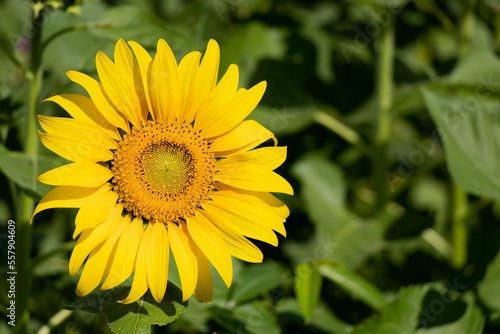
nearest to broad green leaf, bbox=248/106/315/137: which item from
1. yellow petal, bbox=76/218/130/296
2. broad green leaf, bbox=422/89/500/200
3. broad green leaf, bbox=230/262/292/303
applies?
broad green leaf, bbox=422/89/500/200

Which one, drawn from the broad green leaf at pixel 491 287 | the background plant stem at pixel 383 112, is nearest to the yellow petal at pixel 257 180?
the broad green leaf at pixel 491 287

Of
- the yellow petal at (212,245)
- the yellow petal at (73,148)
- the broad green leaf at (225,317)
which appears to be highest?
the yellow petal at (73,148)

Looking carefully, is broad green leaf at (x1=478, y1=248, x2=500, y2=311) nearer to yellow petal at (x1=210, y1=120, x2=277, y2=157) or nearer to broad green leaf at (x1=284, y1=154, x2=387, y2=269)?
broad green leaf at (x1=284, y1=154, x2=387, y2=269)

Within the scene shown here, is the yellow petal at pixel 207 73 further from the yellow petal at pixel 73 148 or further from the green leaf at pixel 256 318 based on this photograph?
the green leaf at pixel 256 318

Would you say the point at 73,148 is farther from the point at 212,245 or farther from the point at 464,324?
the point at 464,324

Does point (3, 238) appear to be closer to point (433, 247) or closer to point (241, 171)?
point (241, 171)

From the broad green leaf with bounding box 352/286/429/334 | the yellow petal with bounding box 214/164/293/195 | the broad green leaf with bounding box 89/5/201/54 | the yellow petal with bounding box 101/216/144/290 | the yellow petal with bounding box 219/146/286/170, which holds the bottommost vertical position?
the broad green leaf with bounding box 352/286/429/334

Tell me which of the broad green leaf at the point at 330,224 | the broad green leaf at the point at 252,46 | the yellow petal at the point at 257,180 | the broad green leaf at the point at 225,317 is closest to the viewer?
the yellow petal at the point at 257,180
